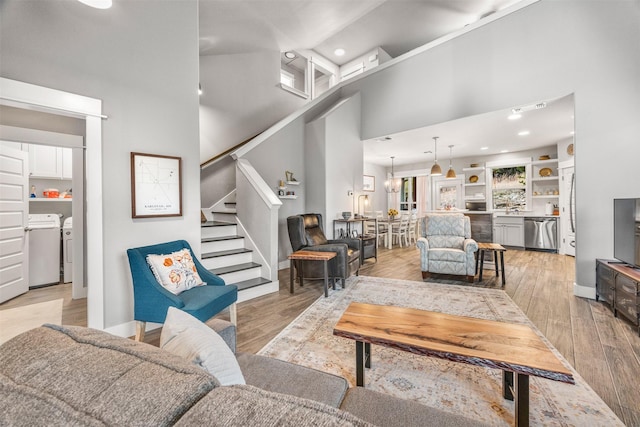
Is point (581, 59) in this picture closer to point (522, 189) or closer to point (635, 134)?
point (635, 134)

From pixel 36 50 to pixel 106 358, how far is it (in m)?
2.83

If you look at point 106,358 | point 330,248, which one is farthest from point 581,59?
point 106,358

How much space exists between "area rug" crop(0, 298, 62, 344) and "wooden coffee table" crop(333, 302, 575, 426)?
3093 mm

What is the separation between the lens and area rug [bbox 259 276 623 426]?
5.08 ft

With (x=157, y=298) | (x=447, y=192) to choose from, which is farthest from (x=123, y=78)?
(x=447, y=192)

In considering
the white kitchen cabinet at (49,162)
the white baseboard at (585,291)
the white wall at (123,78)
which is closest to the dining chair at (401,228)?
the white baseboard at (585,291)

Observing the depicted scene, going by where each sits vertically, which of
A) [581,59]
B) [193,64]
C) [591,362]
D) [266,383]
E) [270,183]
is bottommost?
[591,362]

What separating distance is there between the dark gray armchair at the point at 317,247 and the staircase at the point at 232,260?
0.68m

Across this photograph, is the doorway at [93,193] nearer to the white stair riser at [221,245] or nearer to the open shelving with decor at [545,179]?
the white stair riser at [221,245]

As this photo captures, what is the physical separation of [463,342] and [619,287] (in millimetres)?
2553

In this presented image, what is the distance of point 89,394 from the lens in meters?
0.51

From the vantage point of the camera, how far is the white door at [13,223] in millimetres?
3344

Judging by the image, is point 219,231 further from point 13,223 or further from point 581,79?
point 581,79

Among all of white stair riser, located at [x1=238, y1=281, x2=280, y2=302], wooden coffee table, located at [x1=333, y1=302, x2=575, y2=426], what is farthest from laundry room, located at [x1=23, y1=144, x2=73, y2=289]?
wooden coffee table, located at [x1=333, y1=302, x2=575, y2=426]
